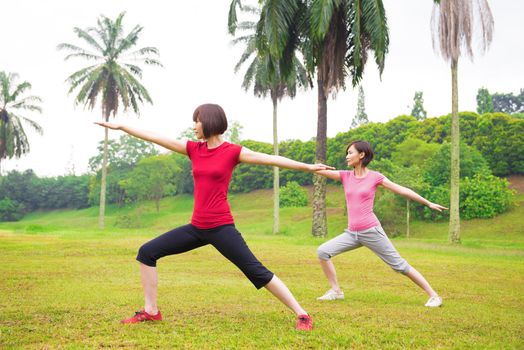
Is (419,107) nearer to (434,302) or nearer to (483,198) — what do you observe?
(483,198)

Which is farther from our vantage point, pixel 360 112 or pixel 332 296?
pixel 360 112

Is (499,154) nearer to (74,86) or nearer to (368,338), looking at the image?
(74,86)

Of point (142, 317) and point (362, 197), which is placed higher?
point (362, 197)

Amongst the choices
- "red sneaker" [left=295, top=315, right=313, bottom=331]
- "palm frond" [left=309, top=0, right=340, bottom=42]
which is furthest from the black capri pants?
"palm frond" [left=309, top=0, right=340, bottom=42]

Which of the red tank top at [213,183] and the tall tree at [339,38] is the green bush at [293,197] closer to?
the tall tree at [339,38]

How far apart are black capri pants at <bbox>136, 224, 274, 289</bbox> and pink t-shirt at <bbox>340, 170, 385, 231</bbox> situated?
2029 mm

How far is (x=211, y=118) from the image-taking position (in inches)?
203

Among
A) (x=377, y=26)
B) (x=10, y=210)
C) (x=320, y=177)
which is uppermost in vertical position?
(x=377, y=26)

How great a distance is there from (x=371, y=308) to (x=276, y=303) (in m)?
1.25

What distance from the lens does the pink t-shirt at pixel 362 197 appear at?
6801 millimetres

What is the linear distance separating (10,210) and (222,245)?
8555cm

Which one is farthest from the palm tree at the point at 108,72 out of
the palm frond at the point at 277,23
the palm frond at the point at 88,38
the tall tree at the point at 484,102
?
the tall tree at the point at 484,102

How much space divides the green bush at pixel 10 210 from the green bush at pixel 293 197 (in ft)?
157

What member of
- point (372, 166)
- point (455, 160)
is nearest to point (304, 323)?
point (455, 160)
